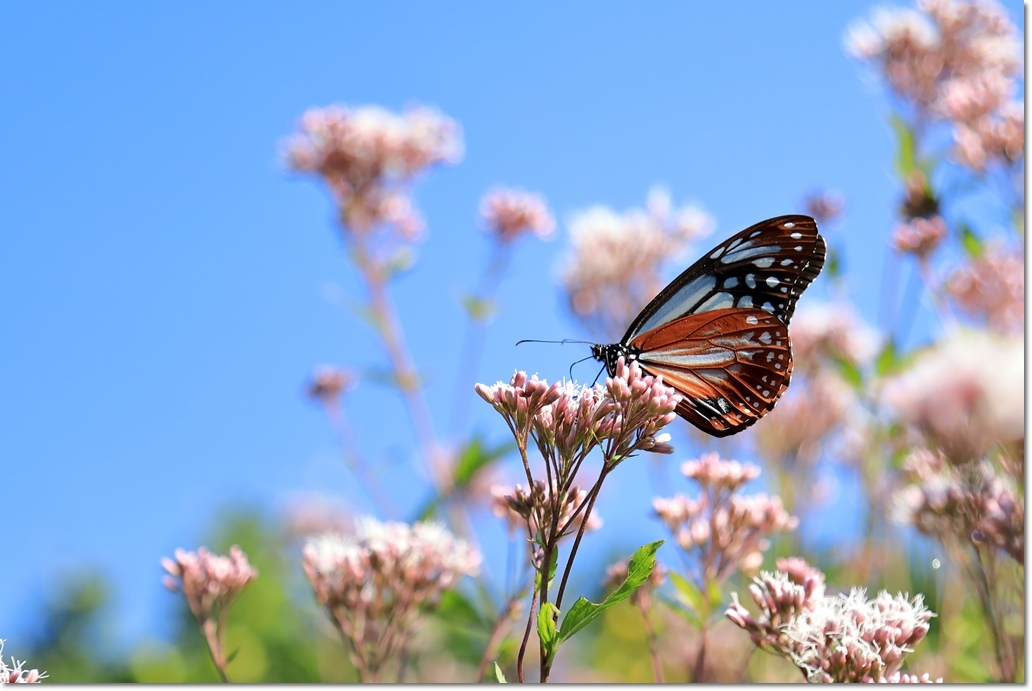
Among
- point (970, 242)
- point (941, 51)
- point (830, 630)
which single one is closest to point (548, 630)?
point (830, 630)

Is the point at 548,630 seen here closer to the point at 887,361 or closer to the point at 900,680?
the point at 900,680

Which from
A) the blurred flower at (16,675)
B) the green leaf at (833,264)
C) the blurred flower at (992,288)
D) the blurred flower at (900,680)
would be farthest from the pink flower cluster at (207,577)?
the blurred flower at (992,288)

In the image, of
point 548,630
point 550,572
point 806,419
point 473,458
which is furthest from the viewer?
point 806,419

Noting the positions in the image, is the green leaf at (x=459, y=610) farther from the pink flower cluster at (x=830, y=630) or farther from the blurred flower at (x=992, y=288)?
the blurred flower at (x=992, y=288)

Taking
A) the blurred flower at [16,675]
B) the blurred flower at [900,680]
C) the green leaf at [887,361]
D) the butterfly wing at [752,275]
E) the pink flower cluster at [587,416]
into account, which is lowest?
the blurred flower at [16,675]

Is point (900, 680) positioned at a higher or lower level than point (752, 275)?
lower

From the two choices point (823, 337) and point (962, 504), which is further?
point (823, 337)

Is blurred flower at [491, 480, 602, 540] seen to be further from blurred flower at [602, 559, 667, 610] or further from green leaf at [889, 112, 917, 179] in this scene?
green leaf at [889, 112, 917, 179]

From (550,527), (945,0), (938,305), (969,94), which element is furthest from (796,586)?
(945,0)
